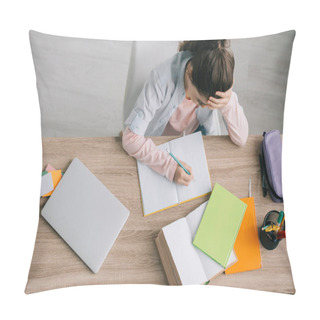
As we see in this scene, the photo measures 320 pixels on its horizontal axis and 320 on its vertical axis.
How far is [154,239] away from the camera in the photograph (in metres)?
1.16

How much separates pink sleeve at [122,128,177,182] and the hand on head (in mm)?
13

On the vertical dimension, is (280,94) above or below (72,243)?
above

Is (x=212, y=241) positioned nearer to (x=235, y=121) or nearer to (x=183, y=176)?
(x=183, y=176)

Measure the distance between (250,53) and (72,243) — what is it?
33.3 inches

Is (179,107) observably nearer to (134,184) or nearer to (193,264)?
(134,184)

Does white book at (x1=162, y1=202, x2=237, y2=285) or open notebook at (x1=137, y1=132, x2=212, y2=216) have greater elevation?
open notebook at (x1=137, y1=132, x2=212, y2=216)

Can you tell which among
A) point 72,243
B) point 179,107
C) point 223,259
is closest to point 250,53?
point 179,107

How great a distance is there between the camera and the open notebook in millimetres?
1154

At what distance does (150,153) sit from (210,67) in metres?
0.34

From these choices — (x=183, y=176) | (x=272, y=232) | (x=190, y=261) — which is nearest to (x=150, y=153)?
(x=183, y=176)

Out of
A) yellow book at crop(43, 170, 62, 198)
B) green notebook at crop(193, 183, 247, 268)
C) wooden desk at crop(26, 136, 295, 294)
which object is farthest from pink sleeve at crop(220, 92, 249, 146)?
yellow book at crop(43, 170, 62, 198)

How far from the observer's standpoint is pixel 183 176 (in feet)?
3.75

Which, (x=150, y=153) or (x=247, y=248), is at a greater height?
(x=150, y=153)

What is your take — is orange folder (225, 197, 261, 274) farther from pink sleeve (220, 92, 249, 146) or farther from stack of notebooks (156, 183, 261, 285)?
pink sleeve (220, 92, 249, 146)
